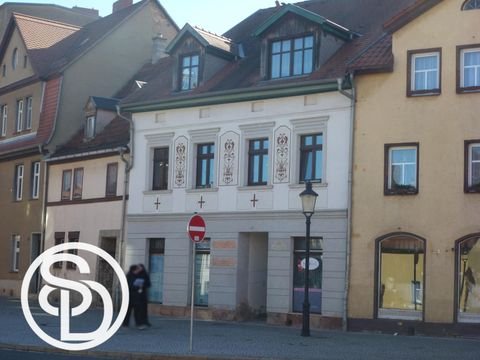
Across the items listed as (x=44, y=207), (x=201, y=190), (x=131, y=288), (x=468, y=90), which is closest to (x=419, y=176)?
(x=468, y=90)

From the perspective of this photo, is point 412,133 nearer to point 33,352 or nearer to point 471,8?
point 471,8

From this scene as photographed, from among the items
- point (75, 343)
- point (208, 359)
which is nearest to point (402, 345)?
point (208, 359)

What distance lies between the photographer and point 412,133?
26062 millimetres

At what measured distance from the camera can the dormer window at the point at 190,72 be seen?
107 feet

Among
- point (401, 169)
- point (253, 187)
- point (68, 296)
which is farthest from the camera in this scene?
point (68, 296)

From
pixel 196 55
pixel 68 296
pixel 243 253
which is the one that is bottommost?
pixel 68 296

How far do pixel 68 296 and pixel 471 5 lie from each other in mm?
16892

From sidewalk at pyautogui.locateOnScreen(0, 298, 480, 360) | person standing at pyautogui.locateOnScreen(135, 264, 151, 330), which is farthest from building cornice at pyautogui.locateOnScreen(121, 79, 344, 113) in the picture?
person standing at pyautogui.locateOnScreen(135, 264, 151, 330)

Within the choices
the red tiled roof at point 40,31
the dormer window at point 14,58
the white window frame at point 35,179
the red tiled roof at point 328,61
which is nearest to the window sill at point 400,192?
the red tiled roof at point 328,61

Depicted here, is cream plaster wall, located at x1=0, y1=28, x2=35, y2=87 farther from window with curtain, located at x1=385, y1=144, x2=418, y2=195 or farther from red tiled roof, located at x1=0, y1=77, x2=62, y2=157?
window with curtain, located at x1=385, y1=144, x2=418, y2=195

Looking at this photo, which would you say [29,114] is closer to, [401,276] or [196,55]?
[196,55]

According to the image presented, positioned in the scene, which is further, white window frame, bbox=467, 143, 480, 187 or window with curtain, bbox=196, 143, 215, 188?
window with curtain, bbox=196, 143, 215, 188

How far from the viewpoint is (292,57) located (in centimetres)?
2975

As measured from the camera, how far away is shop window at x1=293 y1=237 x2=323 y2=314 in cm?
2775
